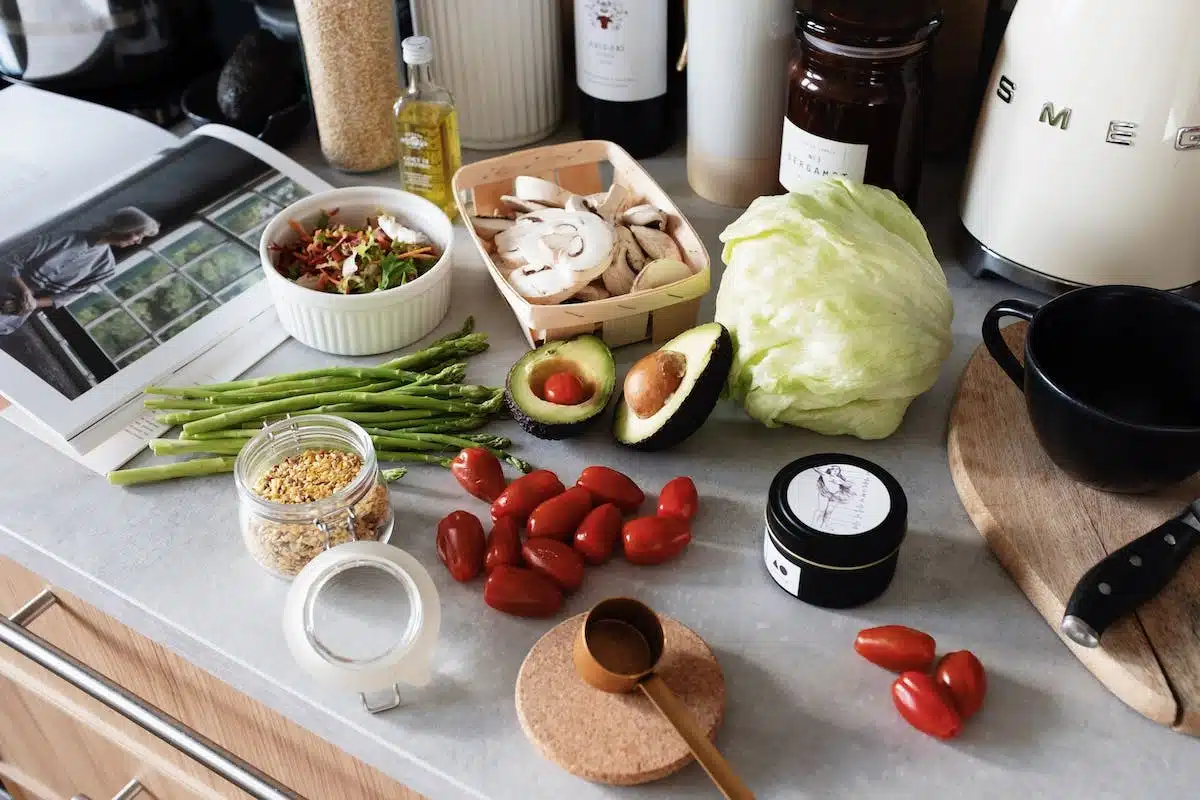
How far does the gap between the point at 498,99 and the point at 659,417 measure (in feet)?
1.93

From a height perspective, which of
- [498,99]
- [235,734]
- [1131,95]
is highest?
[1131,95]

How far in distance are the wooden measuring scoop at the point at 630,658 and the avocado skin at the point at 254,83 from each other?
84 cm

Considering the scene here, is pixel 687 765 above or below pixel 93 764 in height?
above

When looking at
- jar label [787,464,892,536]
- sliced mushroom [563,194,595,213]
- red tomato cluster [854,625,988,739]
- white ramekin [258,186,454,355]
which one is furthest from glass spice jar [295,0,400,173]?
red tomato cluster [854,625,988,739]

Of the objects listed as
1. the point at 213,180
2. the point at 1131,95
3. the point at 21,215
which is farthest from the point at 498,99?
the point at 1131,95

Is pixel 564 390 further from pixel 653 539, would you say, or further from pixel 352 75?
pixel 352 75

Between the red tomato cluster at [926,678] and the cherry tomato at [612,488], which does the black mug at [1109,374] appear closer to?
the red tomato cluster at [926,678]

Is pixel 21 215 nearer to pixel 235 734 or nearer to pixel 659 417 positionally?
pixel 235 734

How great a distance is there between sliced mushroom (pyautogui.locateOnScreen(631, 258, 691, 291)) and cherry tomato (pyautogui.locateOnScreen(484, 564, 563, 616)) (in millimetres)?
324

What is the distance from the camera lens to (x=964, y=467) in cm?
95

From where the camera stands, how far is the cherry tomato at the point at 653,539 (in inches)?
34.9

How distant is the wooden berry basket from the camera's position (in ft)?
3.38

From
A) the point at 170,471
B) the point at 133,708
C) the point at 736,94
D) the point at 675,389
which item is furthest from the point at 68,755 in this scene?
the point at 736,94

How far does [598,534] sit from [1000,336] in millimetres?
370
